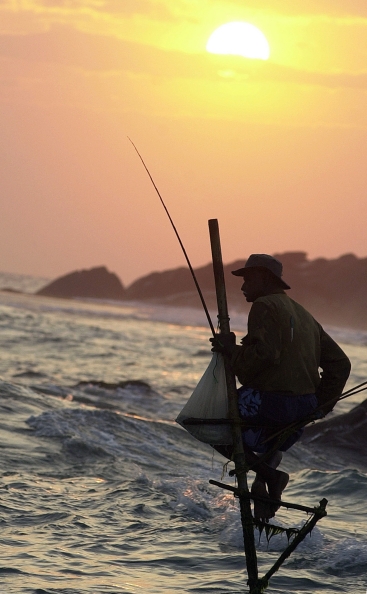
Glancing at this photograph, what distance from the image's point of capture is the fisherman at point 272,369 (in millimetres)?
5746

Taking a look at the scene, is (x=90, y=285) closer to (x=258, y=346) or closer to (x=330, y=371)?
(x=330, y=371)

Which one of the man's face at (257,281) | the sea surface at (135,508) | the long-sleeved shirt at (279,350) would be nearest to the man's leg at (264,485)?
the long-sleeved shirt at (279,350)

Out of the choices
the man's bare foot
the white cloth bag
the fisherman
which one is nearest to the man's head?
the fisherman

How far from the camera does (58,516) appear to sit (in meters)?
8.76

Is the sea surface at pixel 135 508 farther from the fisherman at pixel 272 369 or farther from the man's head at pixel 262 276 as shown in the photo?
the man's head at pixel 262 276

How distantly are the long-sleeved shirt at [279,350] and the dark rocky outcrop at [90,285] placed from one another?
5199 inches

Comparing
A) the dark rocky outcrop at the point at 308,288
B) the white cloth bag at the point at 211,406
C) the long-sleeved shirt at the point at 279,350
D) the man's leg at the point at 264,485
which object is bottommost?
the man's leg at the point at 264,485

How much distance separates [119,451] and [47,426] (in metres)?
1.40

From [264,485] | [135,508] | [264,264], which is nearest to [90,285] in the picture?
[135,508]

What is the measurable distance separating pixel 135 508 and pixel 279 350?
434 centimetres

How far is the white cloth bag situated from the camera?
5977mm

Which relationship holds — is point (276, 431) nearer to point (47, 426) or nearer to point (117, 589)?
point (117, 589)

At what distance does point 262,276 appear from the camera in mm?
6039

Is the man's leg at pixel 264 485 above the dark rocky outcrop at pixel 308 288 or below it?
below
